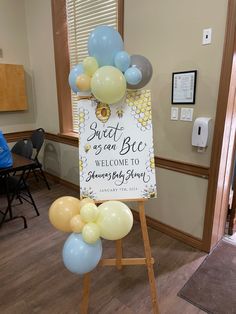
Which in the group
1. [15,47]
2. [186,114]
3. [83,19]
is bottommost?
[186,114]

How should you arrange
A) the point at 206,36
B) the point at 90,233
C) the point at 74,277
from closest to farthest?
1. the point at 90,233
2. the point at 206,36
3. the point at 74,277

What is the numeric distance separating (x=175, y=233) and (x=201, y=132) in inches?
41.8

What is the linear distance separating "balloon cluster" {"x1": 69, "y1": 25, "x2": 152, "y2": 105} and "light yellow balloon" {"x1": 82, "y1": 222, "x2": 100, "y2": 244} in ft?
2.23

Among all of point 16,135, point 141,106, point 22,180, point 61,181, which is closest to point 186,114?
point 141,106

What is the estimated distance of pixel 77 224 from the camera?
1188 millimetres

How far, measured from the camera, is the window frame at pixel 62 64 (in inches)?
117

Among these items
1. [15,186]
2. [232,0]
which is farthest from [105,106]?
[15,186]

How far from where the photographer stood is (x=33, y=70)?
3652 millimetres

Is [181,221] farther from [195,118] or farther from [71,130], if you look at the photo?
[71,130]

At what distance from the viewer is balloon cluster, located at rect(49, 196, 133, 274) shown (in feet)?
3.85

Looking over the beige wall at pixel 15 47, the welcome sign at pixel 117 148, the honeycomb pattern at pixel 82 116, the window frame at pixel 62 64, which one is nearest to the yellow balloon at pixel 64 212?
the welcome sign at pixel 117 148

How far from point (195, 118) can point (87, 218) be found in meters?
1.27

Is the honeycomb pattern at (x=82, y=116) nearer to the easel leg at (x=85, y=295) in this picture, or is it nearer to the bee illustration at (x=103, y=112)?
the bee illustration at (x=103, y=112)

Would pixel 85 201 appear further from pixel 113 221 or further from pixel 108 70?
pixel 108 70
